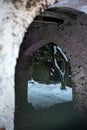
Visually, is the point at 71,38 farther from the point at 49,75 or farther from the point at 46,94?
the point at 49,75

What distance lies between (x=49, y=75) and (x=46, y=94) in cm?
129

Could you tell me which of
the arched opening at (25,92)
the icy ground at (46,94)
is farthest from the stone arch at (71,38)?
the icy ground at (46,94)

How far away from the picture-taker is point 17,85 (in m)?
7.78

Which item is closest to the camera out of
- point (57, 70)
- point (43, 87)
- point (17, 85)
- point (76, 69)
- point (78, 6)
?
point (78, 6)

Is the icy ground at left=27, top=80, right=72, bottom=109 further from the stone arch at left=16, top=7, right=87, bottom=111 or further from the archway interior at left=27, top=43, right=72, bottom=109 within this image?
the stone arch at left=16, top=7, right=87, bottom=111

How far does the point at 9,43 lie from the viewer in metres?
2.94

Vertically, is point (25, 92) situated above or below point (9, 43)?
below

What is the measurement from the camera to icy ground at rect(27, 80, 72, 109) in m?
9.05

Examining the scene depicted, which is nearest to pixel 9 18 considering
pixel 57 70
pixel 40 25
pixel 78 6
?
pixel 78 6

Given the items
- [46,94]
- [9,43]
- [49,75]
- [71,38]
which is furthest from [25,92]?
[9,43]

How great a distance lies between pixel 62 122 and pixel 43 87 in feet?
18.4

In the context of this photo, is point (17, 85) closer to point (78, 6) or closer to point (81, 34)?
point (81, 34)

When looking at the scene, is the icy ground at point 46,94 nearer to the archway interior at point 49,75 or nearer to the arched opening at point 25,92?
the archway interior at point 49,75

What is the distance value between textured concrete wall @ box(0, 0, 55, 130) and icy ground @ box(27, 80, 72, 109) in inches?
208
